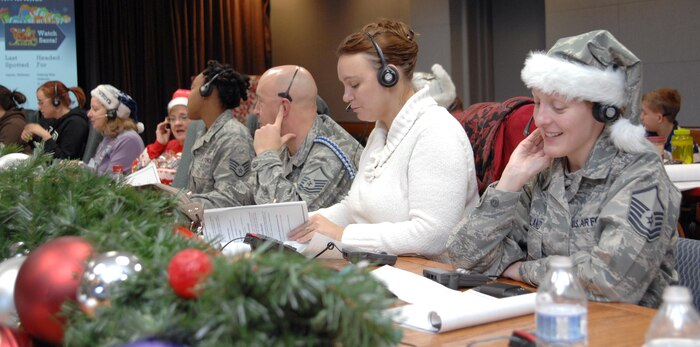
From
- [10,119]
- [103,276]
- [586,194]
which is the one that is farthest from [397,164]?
[10,119]

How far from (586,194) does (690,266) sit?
0.29 meters

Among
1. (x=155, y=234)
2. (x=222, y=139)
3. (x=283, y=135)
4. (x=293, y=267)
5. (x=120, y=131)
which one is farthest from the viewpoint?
(x=120, y=131)

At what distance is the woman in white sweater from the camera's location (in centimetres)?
243

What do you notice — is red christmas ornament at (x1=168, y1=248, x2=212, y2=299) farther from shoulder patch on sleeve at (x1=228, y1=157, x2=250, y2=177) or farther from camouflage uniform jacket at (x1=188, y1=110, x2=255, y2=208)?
shoulder patch on sleeve at (x1=228, y1=157, x2=250, y2=177)

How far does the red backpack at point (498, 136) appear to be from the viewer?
2.97 metres

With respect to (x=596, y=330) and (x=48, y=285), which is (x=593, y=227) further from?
(x=48, y=285)

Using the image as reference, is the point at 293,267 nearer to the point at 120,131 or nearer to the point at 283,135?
the point at 283,135

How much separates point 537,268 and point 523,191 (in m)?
0.29

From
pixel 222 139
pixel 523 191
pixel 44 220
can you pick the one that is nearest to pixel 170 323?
pixel 44 220

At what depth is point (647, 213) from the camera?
70.7 inches

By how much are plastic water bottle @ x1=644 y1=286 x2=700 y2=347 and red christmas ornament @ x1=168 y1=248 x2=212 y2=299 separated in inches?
22.3

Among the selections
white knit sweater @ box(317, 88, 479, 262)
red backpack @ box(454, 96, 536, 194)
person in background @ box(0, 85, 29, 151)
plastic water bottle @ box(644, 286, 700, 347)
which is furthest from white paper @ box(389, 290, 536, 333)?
person in background @ box(0, 85, 29, 151)

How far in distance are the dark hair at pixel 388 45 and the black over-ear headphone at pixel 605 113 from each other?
33.8 inches

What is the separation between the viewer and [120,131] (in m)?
6.09
